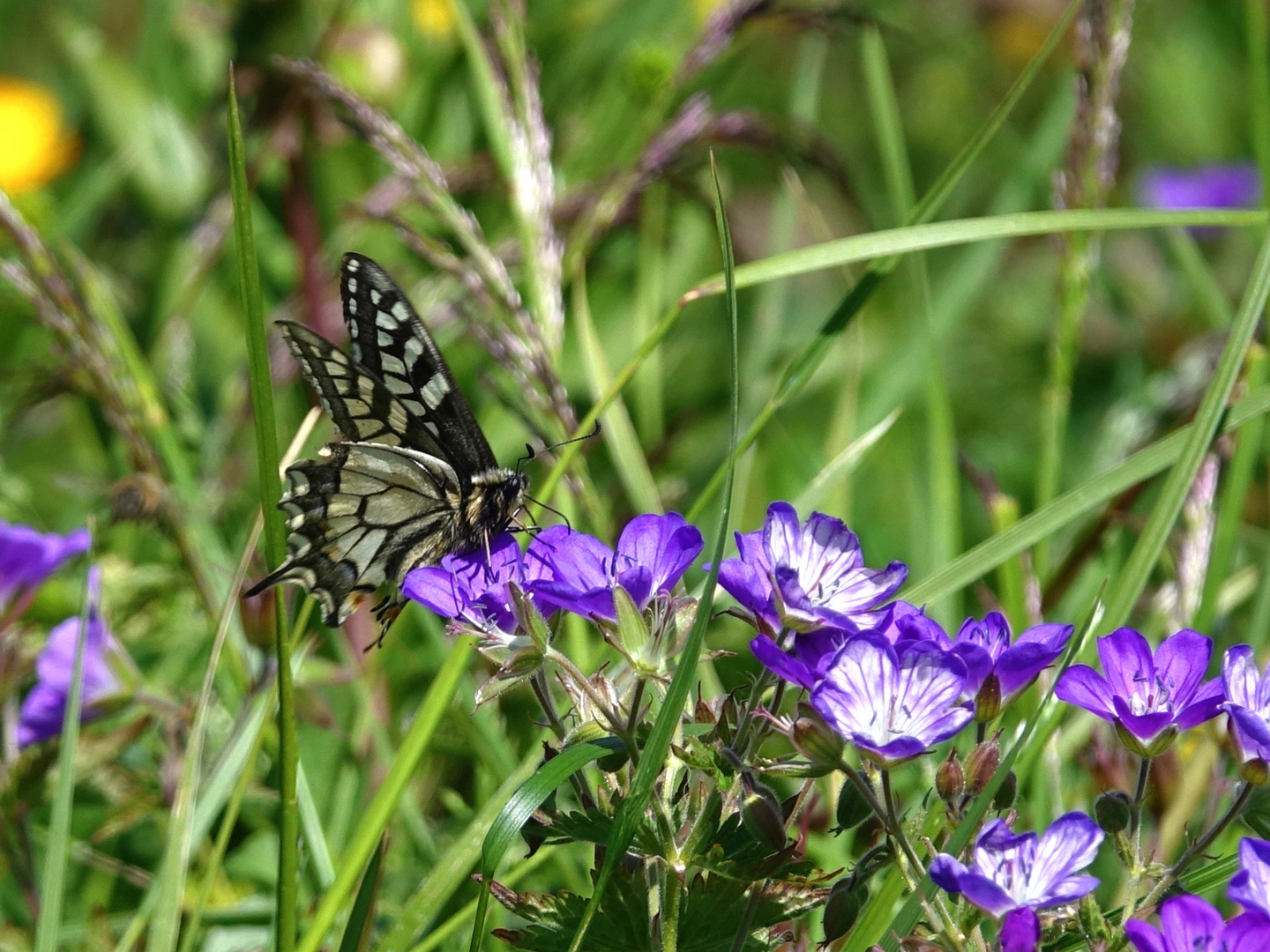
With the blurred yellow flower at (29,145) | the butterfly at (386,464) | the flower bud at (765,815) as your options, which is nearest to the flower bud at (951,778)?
the flower bud at (765,815)

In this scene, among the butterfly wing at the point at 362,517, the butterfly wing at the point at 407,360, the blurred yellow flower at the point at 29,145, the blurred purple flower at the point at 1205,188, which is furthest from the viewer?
the blurred purple flower at the point at 1205,188

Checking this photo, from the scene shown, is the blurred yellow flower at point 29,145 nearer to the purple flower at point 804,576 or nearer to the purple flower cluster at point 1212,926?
the purple flower at point 804,576

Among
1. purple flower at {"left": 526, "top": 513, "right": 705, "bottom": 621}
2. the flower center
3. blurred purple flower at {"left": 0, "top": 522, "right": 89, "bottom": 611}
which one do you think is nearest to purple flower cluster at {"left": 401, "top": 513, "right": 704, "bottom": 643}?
purple flower at {"left": 526, "top": 513, "right": 705, "bottom": 621}

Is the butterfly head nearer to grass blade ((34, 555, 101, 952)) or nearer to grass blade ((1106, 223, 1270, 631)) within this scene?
grass blade ((34, 555, 101, 952))

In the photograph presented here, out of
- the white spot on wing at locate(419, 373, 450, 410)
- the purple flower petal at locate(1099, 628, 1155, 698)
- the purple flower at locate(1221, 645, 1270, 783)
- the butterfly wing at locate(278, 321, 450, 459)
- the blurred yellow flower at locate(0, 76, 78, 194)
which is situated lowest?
the purple flower at locate(1221, 645, 1270, 783)

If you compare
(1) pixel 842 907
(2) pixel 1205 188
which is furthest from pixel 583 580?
(2) pixel 1205 188

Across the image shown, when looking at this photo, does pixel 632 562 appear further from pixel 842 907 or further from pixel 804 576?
pixel 842 907
